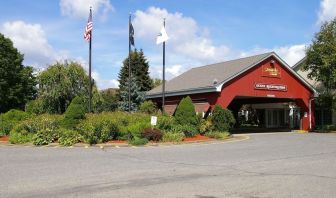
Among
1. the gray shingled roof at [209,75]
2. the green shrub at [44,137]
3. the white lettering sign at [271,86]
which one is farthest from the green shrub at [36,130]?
the white lettering sign at [271,86]

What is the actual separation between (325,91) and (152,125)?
23356 millimetres

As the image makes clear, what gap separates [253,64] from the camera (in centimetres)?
3697

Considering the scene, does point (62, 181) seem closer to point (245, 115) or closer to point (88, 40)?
point (88, 40)

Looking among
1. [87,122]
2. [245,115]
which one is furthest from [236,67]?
[245,115]

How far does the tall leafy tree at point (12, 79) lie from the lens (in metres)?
55.4

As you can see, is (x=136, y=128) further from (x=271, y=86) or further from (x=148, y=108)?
(x=271, y=86)

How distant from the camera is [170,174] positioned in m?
13.5

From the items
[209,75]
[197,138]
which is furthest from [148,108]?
[197,138]

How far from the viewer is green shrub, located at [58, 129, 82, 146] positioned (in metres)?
24.7

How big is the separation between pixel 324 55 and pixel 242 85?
7.70 metres

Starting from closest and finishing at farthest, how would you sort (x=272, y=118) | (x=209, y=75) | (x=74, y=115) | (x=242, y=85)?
1. (x=74, y=115)
2. (x=242, y=85)
3. (x=209, y=75)
4. (x=272, y=118)

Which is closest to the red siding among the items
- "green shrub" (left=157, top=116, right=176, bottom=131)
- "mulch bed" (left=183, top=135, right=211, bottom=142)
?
"mulch bed" (left=183, top=135, right=211, bottom=142)

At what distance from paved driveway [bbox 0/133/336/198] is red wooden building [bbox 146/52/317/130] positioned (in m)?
15.9

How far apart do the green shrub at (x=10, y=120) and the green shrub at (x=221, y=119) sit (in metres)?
12.0
